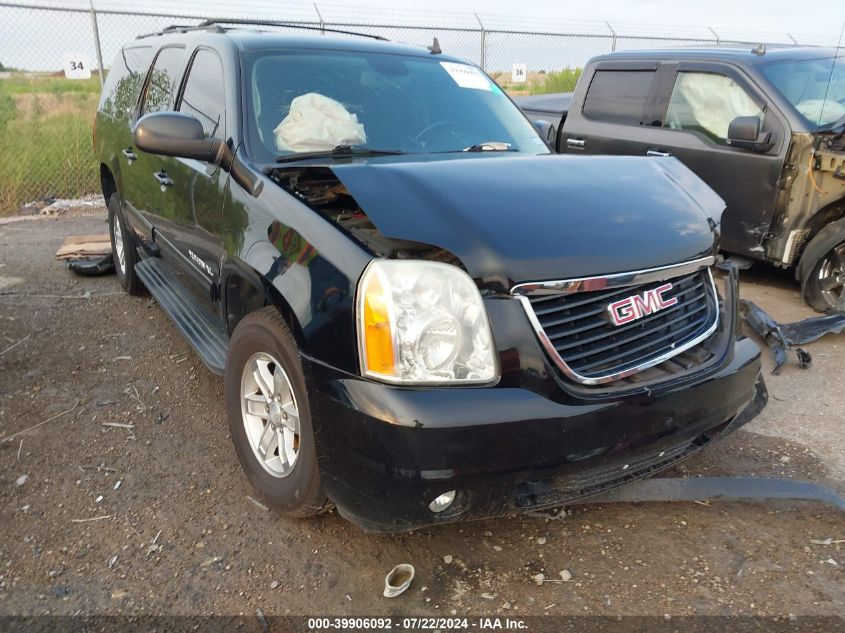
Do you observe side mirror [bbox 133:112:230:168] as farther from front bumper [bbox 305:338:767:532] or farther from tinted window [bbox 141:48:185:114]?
front bumper [bbox 305:338:767:532]

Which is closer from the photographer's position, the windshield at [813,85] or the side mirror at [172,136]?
the side mirror at [172,136]

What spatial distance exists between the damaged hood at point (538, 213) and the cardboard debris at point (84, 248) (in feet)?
15.2

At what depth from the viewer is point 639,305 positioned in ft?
7.49

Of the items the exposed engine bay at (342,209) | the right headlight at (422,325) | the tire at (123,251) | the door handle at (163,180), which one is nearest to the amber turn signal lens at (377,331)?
the right headlight at (422,325)

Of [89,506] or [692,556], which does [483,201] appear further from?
[89,506]

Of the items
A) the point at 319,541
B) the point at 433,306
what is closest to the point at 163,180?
the point at 319,541

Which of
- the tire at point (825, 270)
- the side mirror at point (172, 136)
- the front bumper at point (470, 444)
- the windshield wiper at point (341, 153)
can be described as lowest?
the tire at point (825, 270)

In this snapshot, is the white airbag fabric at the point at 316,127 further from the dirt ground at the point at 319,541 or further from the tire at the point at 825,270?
the tire at the point at 825,270

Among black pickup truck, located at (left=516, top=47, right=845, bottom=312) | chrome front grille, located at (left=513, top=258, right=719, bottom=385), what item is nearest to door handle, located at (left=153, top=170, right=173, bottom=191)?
black pickup truck, located at (left=516, top=47, right=845, bottom=312)

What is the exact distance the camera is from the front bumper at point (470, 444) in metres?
1.97

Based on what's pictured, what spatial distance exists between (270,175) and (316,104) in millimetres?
609

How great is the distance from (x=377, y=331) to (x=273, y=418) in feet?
2.68

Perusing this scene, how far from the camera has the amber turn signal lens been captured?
201 cm

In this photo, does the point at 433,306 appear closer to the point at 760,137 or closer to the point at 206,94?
the point at 206,94
